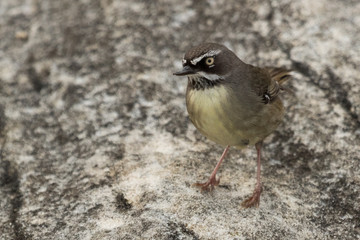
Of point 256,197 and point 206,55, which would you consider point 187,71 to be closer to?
point 206,55

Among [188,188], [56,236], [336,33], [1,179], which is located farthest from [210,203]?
[336,33]

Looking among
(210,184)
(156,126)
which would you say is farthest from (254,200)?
(156,126)

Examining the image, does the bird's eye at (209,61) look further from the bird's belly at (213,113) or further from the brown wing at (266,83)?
the brown wing at (266,83)

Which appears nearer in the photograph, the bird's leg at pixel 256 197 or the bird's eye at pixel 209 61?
the bird's leg at pixel 256 197

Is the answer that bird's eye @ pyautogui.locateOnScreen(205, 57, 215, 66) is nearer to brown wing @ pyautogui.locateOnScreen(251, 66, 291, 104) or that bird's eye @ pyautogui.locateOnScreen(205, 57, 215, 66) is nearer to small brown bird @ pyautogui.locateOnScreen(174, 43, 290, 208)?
small brown bird @ pyautogui.locateOnScreen(174, 43, 290, 208)

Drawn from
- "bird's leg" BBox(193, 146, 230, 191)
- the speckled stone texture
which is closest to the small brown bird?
"bird's leg" BBox(193, 146, 230, 191)

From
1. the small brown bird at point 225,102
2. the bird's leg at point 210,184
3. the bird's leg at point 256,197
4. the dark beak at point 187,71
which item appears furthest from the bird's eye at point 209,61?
the bird's leg at point 256,197

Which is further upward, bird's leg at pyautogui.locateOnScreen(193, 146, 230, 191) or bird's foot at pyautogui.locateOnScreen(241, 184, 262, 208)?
bird's leg at pyautogui.locateOnScreen(193, 146, 230, 191)

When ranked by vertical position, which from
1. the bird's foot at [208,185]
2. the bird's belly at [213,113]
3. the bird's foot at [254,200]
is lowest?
the bird's foot at [254,200]
